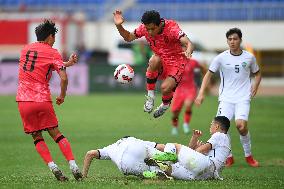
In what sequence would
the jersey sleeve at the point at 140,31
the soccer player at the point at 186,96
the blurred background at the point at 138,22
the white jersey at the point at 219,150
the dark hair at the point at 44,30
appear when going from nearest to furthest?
the dark hair at the point at 44,30
the white jersey at the point at 219,150
the jersey sleeve at the point at 140,31
the soccer player at the point at 186,96
the blurred background at the point at 138,22

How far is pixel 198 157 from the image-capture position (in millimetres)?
13805

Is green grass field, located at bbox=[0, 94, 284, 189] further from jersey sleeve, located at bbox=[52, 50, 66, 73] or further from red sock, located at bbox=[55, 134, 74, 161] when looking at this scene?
jersey sleeve, located at bbox=[52, 50, 66, 73]

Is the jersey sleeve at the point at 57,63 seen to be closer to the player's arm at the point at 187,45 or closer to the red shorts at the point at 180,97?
the player's arm at the point at 187,45

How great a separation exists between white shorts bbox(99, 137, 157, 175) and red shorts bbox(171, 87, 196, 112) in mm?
10304

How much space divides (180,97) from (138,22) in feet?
78.1

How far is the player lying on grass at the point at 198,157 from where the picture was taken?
45.2 ft

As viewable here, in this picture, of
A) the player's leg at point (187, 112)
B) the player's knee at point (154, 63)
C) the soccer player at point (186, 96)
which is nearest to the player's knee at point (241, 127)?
the player's knee at point (154, 63)

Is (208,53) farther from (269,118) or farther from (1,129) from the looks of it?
(1,129)

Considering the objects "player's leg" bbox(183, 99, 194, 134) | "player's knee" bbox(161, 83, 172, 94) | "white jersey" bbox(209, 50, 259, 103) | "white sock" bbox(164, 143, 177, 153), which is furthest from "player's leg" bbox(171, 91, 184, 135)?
"white sock" bbox(164, 143, 177, 153)

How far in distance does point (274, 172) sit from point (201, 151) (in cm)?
278

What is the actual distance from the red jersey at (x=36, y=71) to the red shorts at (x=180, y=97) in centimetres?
1072

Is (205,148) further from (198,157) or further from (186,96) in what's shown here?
(186,96)

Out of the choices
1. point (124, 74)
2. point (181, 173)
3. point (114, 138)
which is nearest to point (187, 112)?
point (114, 138)

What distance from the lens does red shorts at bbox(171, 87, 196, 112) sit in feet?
80.5
